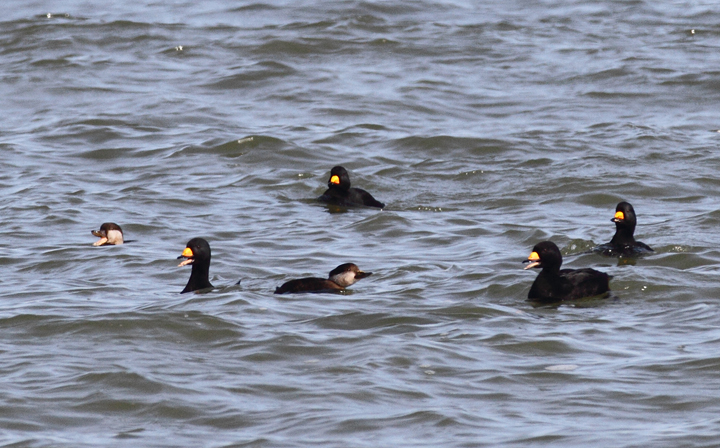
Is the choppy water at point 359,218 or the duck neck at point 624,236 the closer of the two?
the choppy water at point 359,218

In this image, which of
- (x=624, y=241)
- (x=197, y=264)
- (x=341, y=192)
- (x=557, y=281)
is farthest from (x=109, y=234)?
(x=624, y=241)

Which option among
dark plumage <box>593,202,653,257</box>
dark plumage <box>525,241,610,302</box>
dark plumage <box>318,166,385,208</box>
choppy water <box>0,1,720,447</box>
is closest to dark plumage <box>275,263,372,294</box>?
choppy water <box>0,1,720,447</box>

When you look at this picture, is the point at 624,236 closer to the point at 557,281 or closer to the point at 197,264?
the point at 557,281

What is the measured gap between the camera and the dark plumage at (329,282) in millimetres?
10898

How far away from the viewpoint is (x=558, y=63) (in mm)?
23453

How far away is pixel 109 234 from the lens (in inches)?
523

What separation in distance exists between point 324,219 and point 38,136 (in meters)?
6.51

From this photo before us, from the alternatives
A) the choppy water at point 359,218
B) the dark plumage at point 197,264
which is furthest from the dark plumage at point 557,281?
the dark plumage at point 197,264

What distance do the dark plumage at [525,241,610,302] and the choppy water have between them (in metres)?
0.18

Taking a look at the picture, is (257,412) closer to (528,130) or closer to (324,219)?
(324,219)

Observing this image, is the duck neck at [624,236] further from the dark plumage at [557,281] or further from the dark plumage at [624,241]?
the dark plumage at [557,281]

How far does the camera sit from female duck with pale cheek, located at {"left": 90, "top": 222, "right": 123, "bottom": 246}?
1327 cm

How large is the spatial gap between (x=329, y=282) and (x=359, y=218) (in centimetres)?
394

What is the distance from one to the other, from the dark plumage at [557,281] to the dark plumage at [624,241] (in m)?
1.57
